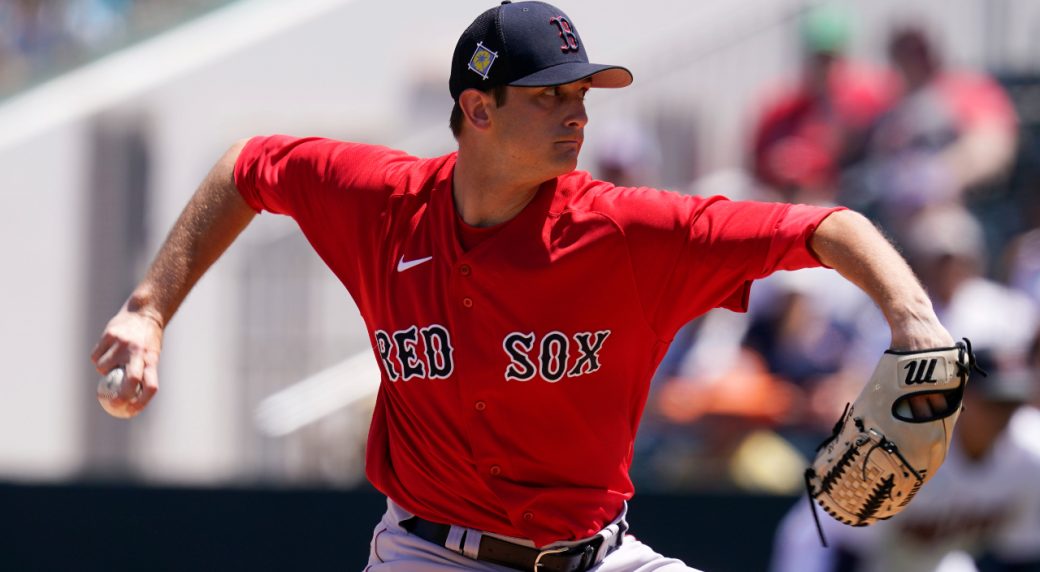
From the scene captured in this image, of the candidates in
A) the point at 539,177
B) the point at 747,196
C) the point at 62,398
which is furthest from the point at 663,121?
the point at 539,177

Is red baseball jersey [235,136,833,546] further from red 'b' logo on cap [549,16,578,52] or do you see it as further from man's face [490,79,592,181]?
red 'b' logo on cap [549,16,578,52]

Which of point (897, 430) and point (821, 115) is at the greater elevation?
point (897, 430)

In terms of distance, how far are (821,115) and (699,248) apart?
5651 millimetres

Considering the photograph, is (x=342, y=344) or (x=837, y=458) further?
(x=342, y=344)

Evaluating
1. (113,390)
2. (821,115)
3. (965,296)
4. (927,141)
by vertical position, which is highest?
(113,390)

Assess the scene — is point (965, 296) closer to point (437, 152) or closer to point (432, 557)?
point (432, 557)

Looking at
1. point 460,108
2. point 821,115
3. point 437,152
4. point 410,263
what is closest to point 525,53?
point 460,108

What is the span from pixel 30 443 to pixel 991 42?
7710mm

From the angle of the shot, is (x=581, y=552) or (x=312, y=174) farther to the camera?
(x=312, y=174)

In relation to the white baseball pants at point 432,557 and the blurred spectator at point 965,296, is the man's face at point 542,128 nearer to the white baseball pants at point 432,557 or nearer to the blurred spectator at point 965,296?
A: the white baseball pants at point 432,557

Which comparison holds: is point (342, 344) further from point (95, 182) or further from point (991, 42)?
point (991, 42)

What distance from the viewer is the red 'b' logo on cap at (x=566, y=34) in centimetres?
399

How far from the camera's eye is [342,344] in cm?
1061

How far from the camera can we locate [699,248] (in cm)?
387
